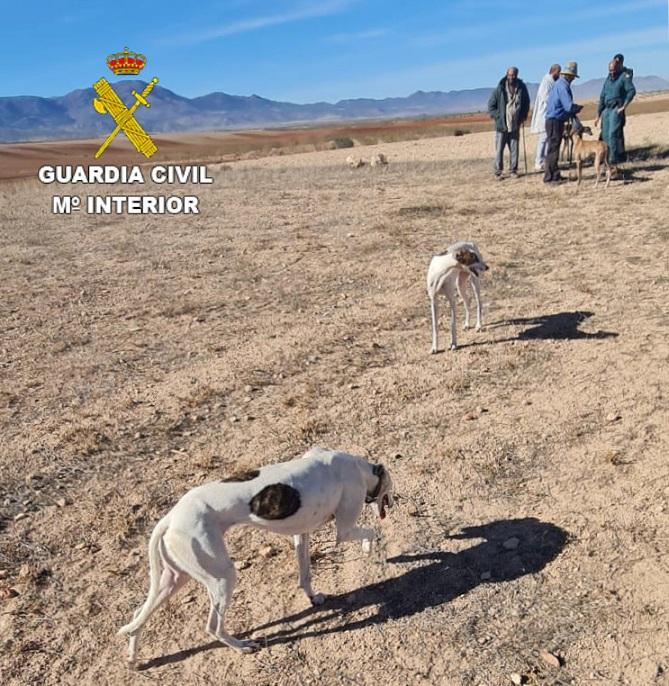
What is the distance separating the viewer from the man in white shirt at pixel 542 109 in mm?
14591

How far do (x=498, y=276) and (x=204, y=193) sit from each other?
475 inches

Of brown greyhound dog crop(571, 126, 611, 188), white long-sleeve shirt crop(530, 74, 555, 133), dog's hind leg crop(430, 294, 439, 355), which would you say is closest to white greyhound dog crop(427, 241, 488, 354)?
dog's hind leg crop(430, 294, 439, 355)

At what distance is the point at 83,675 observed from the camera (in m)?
3.53

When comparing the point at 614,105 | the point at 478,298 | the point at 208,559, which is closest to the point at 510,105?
the point at 614,105

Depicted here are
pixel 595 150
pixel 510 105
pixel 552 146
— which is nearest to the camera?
pixel 595 150

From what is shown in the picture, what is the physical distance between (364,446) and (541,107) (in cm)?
1272

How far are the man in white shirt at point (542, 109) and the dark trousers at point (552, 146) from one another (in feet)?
2.08

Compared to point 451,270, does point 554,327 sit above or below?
below

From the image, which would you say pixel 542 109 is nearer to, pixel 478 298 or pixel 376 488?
pixel 478 298

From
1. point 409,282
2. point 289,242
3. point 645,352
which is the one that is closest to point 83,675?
point 645,352

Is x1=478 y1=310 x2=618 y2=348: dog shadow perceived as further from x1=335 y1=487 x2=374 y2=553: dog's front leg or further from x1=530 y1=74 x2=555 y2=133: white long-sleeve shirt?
x1=530 y1=74 x2=555 y2=133: white long-sleeve shirt

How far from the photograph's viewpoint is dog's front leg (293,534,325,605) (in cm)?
392

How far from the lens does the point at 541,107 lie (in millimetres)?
15812

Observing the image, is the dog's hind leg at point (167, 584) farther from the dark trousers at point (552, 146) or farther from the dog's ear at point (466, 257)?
the dark trousers at point (552, 146)
